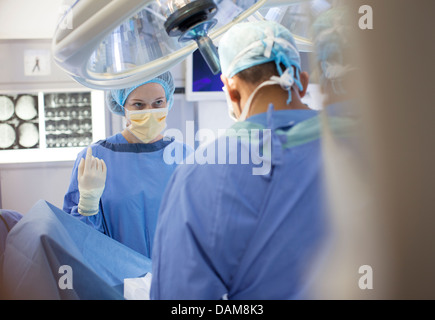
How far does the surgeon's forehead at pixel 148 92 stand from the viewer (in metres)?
1.97

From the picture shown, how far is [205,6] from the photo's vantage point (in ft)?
3.08

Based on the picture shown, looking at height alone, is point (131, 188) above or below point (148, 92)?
below

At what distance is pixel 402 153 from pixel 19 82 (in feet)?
9.23

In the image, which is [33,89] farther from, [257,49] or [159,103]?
[257,49]

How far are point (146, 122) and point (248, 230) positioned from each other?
122 cm

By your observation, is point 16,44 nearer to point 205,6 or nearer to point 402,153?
point 205,6

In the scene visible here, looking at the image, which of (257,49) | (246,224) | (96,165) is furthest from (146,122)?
(246,224)

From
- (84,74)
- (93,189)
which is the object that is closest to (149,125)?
(93,189)

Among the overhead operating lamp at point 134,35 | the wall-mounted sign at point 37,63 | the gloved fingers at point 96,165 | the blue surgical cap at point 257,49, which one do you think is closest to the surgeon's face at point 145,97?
the gloved fingers at point 96,165

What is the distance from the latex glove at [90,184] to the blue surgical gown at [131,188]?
0.06 m

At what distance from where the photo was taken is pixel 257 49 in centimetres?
103

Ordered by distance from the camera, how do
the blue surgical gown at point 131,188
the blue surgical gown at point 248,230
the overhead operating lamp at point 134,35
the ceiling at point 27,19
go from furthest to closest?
the ceiling at point 27,19
the blue surgical gown at point 131,188
the blue surgical gown at point 248,230
the overhead operating lamp at point 134,35

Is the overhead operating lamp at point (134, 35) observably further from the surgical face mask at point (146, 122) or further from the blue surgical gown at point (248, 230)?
the surgical face mask at point (146, 122)

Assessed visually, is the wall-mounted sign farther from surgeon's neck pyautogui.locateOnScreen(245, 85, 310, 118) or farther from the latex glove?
surgeon's neck pyautogui.locateOnScreen(245, 85, 310, 118)
